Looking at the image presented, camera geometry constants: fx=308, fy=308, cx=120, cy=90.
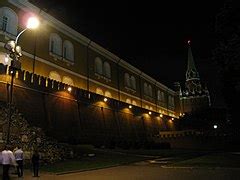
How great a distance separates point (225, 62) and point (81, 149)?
1719 centimetres

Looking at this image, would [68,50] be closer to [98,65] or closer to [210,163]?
[98,65]

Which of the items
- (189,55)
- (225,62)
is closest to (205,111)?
(189,55)

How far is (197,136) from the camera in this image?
4959 cm

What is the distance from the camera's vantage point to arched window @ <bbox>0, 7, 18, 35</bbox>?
1293 inches

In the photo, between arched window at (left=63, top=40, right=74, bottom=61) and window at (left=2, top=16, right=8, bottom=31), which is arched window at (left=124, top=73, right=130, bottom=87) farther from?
window at (left=2, top=16, right=8, bottom=31)

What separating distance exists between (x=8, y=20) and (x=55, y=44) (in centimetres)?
883

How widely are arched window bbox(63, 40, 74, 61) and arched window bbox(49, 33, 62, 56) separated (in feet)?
3.98

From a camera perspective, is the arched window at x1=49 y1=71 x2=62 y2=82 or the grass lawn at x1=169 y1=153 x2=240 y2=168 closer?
the grass lawn at x1=169 y1=153 x2=240 y2=168

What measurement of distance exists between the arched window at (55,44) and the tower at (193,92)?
71.2 meters

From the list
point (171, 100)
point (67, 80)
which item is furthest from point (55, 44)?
point (171, 100)

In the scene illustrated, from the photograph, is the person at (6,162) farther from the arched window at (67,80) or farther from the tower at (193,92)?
→ the tower at (193,92)

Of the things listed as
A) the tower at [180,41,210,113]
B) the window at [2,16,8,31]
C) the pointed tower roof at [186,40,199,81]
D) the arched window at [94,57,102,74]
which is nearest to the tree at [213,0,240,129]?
the window at [2,16,8,31]

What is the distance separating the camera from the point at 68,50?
44.6 m

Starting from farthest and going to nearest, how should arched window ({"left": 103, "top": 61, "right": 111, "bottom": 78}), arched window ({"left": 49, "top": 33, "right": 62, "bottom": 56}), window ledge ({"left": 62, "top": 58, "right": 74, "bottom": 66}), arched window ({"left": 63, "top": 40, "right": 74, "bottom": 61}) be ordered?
arched window ({"left": 103, "top": 61, "right": 111, "bottom": 78}) < arched window ({"left": 63, "top": 40, "right": 74, "bottom": 61}) < window ledge ({"left": 62, "top": 58, "right": 74, "bottom": 66}) < arched window ({"left": 49, "top": 33, "right": 62, "bottom": 56})
